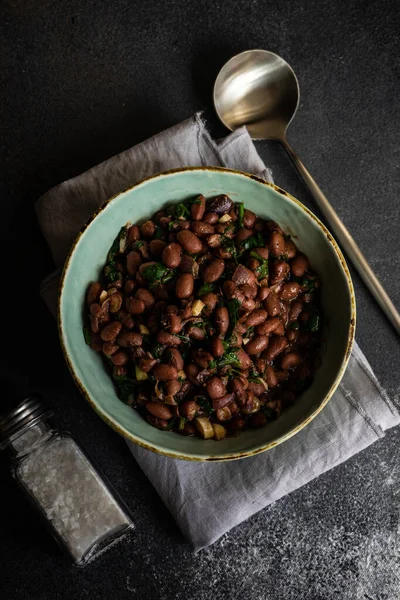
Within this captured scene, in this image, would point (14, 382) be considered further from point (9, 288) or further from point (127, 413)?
point (127, 413)

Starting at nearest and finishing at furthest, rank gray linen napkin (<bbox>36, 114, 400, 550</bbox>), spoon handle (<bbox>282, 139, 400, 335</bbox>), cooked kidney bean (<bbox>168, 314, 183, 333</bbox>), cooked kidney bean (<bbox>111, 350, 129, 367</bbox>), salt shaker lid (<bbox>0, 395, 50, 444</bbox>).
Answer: cooked kidney bean (<bbox>168, 314, 183, 333</bbox>)
cooked kidney bean (<bbox>111, 350, 129, 367</bbox>)
salt shaker lid (<bbox>0, 395, 50, 444</bbox>)
gray linen napkin (<bbox>36, 114, 400, 550</bbox>)
spoon handle (<bbox>282, 139, 400, 335</bbox>)

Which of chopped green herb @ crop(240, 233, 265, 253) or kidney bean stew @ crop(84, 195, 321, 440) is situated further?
chopped green herb @ crop(240, 233, 265, 253)

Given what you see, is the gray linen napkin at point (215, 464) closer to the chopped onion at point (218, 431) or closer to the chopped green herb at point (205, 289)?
the chopped onion at point (218, 431)

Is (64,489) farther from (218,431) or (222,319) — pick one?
(222,319)

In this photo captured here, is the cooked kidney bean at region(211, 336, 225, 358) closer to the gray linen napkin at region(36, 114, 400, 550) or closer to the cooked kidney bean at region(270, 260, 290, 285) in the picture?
the cooked kidney bean at region(270, 260, 290, 285)

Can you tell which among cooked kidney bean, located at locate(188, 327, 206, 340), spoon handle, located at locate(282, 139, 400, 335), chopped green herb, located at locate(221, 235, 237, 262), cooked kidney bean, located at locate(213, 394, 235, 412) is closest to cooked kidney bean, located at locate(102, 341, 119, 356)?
cooked kidney bean, located at locate(188, 327, 206, 340)

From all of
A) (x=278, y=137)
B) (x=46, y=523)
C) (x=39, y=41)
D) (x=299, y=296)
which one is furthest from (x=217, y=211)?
(x=46, y=523)

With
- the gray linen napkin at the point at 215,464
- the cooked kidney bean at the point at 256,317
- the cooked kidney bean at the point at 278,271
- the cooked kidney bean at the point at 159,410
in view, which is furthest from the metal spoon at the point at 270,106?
the cooked kidney bean at the point at 159,410
